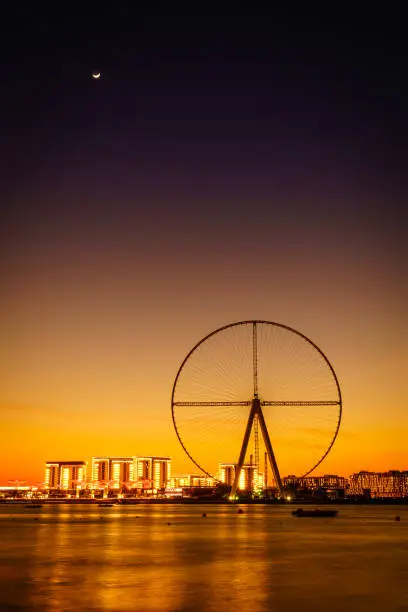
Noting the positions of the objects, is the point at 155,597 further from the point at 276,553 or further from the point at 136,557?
the point at 276,553

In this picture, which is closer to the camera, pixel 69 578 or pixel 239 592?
pixel 239 592

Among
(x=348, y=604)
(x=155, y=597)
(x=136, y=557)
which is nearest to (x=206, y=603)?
(x=155, y=597)

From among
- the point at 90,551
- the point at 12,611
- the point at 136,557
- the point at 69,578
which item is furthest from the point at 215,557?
the point at 12,611

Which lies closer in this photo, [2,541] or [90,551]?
[90,551]

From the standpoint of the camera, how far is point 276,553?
132 feet

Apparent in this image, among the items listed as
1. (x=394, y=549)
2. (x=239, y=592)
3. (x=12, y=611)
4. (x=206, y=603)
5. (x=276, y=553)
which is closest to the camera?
(x=12, y=611)

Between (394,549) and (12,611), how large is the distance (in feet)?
95.2

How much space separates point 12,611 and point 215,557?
18.6 metres

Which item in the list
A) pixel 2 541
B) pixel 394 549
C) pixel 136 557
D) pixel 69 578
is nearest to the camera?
pixel 69 578

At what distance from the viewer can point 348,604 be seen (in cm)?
2258

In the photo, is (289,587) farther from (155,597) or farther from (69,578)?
(69,578)

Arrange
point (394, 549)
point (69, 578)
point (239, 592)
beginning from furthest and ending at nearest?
point (394, 549) → point (69, 578) → point (239, 592)

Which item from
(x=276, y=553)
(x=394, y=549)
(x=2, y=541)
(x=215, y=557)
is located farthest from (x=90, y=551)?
(x=394, y=549)

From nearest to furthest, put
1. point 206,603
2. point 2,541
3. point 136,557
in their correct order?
point 206,603 → point 136,557 → point 2,541
